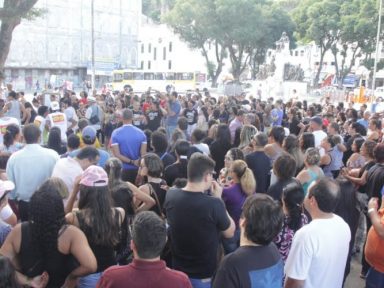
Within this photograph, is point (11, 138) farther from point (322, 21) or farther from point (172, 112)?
point (322, 21)

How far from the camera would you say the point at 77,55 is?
180ft

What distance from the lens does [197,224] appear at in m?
3.69

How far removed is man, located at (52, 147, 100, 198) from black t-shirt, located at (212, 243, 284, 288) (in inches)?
110

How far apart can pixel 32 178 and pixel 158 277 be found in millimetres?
3282

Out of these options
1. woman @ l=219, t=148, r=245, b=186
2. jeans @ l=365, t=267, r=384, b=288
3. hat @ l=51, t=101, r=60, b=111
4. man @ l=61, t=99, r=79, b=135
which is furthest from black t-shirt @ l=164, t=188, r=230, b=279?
hat @ l=51, t=101, r=60, b=111

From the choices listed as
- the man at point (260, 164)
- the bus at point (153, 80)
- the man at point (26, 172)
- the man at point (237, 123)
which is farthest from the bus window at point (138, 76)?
the man at point (26, 172)

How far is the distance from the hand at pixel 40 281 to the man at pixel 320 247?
162 cm

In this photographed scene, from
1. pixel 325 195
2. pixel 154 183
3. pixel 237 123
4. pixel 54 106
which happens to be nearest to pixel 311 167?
pixel 154 183

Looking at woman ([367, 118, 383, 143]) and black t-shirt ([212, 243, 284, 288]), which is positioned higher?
woman ([367, 118, 383, 143])

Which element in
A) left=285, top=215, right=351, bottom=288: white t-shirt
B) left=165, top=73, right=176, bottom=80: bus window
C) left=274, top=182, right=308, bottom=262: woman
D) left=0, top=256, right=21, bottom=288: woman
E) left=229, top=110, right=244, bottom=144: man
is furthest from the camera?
left=165, top=73, right=176, bottom=80: bus window

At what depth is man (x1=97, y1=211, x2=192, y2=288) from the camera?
259cm

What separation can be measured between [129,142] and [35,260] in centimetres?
430

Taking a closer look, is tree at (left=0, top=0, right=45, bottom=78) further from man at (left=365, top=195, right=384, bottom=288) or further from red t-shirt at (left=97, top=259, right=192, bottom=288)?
red t-shirt at (left=97, top=259, right=192, bottom=288)

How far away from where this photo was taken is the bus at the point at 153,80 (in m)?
46.9
